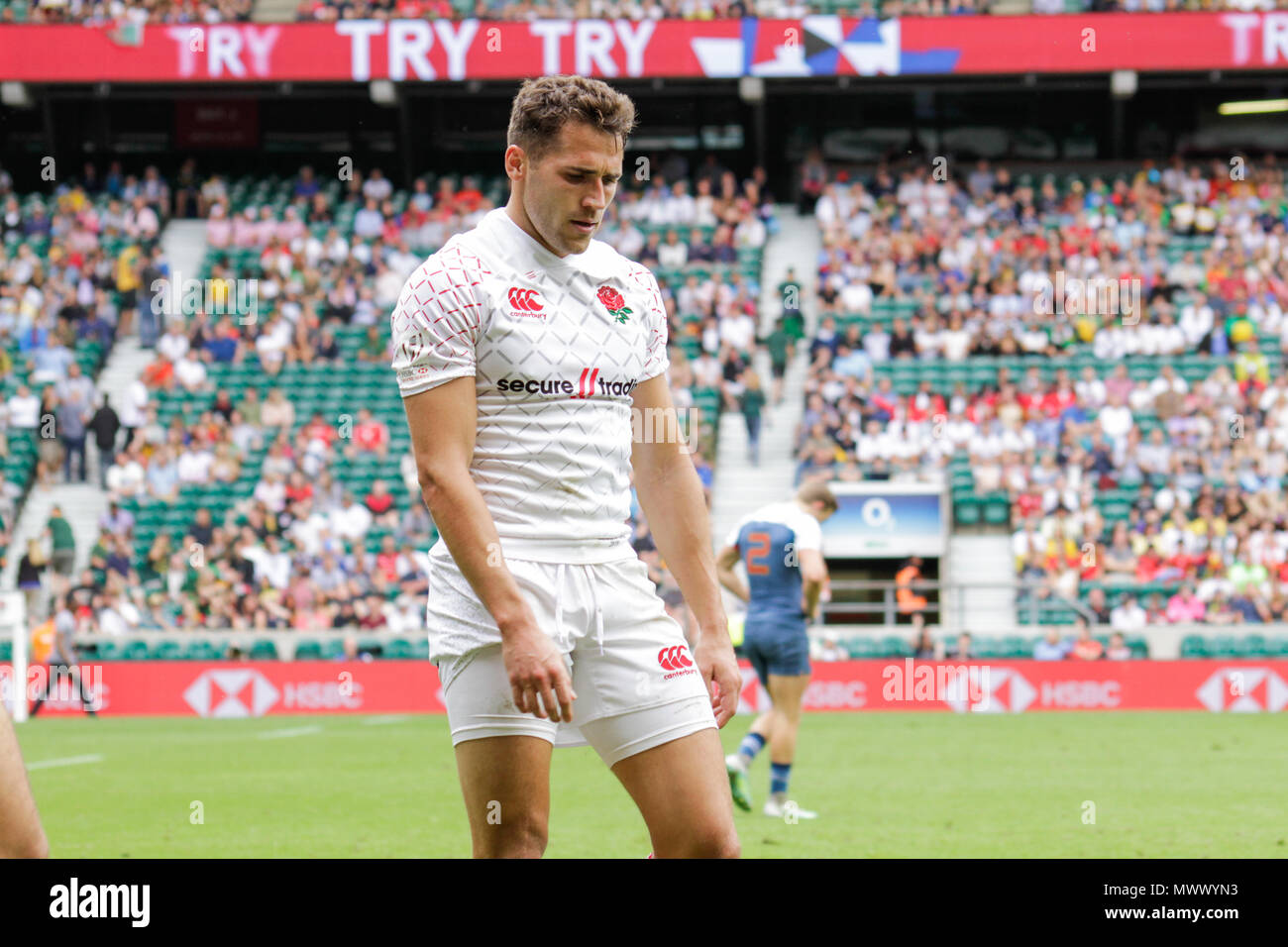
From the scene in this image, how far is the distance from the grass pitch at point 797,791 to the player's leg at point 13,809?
4.69 metres

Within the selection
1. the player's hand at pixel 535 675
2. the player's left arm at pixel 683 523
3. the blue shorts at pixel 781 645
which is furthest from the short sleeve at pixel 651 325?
the blue shorts at pixel 781 645

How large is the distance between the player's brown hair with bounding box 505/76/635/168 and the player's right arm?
363 mm

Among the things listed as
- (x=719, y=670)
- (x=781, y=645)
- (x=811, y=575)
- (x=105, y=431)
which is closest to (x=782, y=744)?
(x=781, y=645)

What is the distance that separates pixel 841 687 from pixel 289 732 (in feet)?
21.6

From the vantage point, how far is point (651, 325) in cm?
452

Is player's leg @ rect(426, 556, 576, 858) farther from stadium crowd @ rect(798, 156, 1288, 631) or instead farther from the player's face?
stadium crowd @ rect(798, 156, 1288, 631)

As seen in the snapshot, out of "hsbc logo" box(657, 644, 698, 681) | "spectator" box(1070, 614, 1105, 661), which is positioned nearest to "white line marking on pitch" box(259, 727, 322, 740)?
"spectator" box(1070, 614, 1105, 661)

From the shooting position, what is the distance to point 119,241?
30.5 metres

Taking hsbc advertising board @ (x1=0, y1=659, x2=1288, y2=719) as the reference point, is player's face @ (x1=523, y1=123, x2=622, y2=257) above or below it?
above

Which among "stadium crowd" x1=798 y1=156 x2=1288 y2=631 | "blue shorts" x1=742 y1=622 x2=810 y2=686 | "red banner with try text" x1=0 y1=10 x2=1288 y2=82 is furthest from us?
"red banner with try text" x1=0 y1=10 x2=1288 y2=82

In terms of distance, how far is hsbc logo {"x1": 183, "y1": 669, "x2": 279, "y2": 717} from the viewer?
20.9 m

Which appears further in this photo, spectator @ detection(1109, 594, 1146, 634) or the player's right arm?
spectator @ detection(1109, 594, 1146, 634)

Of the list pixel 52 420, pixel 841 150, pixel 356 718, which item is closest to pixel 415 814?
pixel 356 718

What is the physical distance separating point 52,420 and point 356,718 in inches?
346
